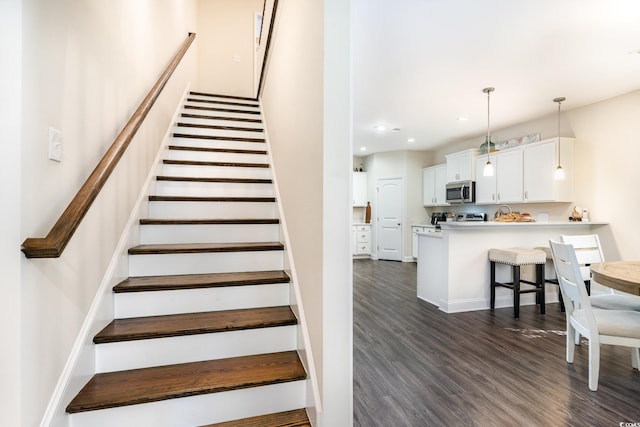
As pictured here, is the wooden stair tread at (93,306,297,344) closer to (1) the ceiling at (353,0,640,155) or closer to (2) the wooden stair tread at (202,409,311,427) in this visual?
(2) the wooden stair tread at (202,409,311,427)

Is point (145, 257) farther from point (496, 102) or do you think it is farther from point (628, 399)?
point (496, 102)

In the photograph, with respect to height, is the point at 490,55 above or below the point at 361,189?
above

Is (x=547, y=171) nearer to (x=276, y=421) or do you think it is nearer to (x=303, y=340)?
(x=303, y=340)

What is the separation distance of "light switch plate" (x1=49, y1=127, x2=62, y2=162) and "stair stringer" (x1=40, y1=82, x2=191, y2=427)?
2.35 ft

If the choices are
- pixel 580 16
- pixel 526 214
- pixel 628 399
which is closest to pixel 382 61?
pixel 580 16

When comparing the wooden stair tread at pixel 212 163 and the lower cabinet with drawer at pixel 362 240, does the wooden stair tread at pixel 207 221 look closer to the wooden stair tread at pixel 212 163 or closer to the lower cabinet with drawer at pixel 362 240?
the wooden stair tread at pixel 212 163

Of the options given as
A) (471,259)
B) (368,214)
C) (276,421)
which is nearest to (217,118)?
(276,421)

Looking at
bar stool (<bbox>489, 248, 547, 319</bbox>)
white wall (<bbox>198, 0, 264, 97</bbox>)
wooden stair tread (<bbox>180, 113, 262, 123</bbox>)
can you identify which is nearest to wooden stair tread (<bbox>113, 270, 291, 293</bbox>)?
wooden stair tread (<bbox>180, 113, 262, 123</bbox>)

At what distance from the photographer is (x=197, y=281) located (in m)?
1.90

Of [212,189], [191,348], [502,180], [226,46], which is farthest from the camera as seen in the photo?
[226,46]

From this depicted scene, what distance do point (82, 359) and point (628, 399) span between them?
312cm

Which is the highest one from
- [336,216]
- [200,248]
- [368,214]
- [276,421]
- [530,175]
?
[530,175]

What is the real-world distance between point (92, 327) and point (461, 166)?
629 centimetres

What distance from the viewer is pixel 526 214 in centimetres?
499
